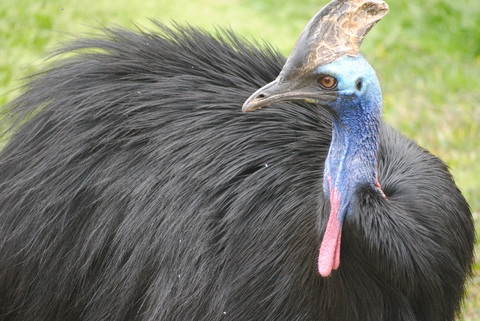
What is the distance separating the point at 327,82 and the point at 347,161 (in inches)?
8.8

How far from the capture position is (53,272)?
3.25 metres

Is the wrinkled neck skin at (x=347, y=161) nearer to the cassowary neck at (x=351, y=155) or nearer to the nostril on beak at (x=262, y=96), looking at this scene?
the cassowary neck at (x=351, y=155)

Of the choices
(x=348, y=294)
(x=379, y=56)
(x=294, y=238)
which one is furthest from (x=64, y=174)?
(x=379, y=56)

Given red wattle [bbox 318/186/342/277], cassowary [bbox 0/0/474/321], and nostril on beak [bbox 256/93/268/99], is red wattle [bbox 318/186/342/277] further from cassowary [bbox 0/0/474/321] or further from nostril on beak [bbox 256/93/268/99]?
nostril on beak [bbox 256/93/268/99]

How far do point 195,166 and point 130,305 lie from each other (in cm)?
49

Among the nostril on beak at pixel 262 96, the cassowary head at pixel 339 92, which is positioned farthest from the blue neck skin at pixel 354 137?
the nostril on beak at pixel 262 96

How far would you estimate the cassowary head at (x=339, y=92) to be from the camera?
8.39 feet

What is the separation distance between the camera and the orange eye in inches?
101

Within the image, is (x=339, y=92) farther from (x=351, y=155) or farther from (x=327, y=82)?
(x=351, y=155)

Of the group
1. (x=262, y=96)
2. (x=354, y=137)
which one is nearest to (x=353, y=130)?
(x=354, y=137)

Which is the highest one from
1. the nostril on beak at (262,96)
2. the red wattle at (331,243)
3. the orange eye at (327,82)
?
the orange eye at (327,82)

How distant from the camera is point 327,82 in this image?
258 cm

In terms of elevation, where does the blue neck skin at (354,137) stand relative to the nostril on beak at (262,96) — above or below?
below

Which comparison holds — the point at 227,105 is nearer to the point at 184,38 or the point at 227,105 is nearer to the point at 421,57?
the point at 184,38
